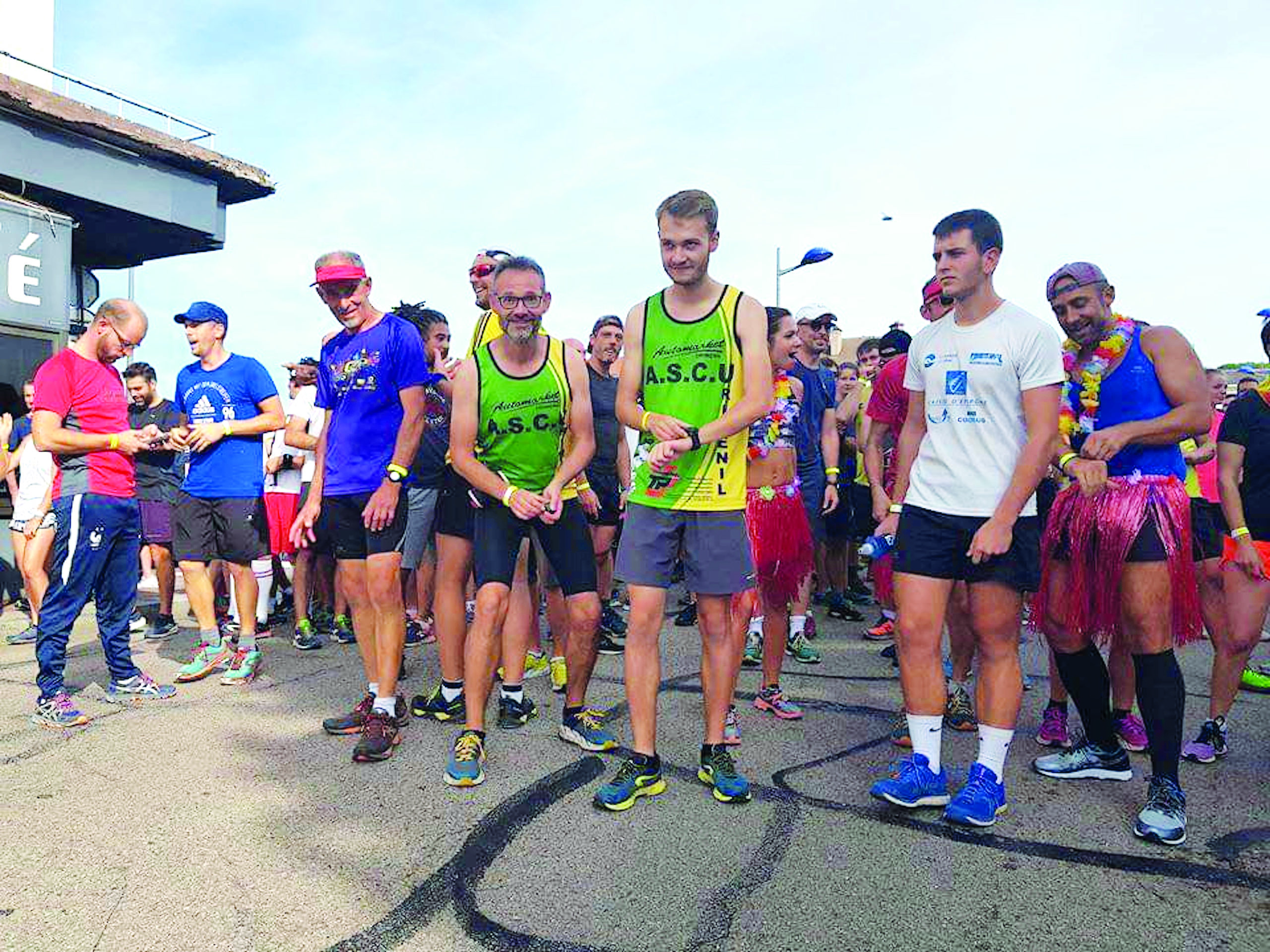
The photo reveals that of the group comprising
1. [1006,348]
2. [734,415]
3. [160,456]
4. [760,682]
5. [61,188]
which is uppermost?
[61,188]

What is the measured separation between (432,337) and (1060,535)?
3.56 m

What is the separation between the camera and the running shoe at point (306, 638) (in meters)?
6.27

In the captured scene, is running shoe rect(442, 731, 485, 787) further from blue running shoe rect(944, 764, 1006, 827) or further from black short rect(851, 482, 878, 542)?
black short rect(851, 482, 878, 542)

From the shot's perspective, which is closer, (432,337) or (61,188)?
(432,337)

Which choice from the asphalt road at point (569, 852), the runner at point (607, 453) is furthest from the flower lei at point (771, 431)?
the runner at point (607, 453)

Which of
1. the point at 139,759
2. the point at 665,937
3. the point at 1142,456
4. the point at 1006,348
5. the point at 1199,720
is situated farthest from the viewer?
the point at 1199,720

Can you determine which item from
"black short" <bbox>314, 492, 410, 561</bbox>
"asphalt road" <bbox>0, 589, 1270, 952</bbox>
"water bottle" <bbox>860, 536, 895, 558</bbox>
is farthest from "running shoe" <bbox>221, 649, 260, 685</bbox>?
"water bottle" <bbox>860, 536, 895, 558</bbox>

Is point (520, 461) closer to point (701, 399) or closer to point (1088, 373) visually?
point (701, 399)

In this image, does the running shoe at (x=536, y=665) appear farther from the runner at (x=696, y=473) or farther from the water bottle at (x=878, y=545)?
the water bottle at (x=878, y=545)

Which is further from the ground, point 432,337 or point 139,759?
point 432,337

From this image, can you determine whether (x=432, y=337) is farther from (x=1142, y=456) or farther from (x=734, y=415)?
(x=1142, y=456)

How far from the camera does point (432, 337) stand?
17.4ft

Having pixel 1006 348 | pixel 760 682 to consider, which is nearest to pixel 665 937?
pixel 1006 348

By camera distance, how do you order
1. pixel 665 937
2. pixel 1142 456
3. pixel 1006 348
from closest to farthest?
pixel 665 937 < pixel 1006 348 < pixel 1142 456
